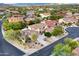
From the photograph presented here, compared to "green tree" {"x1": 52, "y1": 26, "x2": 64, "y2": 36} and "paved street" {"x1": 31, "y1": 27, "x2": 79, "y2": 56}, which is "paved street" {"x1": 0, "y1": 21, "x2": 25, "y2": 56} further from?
"green tree" {"x1": 52, "y1": 26, "x2": 64, "y2": 36}

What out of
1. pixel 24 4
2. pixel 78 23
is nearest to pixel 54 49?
pixel 78 23

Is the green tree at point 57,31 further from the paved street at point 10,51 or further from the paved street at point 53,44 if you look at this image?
the paved street at point 10,51

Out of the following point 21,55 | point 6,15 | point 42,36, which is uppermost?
point 6,15

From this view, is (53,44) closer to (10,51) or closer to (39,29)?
(39,29)

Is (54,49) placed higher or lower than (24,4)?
lower

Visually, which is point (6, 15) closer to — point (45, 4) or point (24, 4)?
point (24, 4)

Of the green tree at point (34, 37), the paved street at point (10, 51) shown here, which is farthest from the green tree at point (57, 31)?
the paved street at point (10, 51)

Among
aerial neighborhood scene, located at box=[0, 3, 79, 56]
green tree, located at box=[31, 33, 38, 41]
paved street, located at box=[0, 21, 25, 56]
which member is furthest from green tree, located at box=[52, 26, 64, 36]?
paved street, located at box=[0, 21, 25, 56]

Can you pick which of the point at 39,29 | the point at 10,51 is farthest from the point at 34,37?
the point at 10,51
